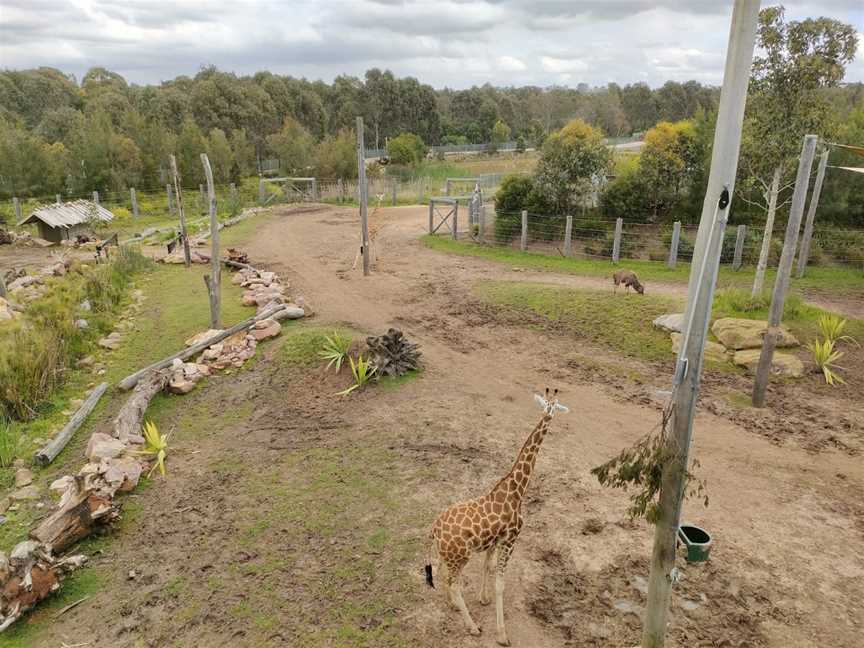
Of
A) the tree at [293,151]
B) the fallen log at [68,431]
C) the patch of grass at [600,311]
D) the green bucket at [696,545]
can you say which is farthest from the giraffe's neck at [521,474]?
the tree at [293,151]

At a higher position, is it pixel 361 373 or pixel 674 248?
pixel 674 248

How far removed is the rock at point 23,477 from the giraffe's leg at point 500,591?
18.5 ft

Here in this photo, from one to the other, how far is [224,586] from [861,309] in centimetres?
1268

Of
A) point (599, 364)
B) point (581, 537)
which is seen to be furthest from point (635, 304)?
point (581, 537)

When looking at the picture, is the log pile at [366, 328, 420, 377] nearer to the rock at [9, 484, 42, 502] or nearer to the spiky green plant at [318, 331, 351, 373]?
the spiky green plant at [318, 331, 351, 373]

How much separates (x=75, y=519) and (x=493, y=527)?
4019 mm

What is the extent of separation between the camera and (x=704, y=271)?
3.11 metres

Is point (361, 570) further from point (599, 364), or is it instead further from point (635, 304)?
point (635, 304)

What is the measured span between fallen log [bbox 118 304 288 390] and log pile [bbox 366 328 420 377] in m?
3.08

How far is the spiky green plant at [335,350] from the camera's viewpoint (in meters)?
9.11

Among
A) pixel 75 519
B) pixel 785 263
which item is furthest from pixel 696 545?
pixel 75 519

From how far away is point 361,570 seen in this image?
510 cm

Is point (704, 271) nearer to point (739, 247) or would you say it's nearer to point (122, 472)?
point (122, 472)

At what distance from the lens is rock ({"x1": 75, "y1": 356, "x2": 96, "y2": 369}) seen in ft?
32.3
